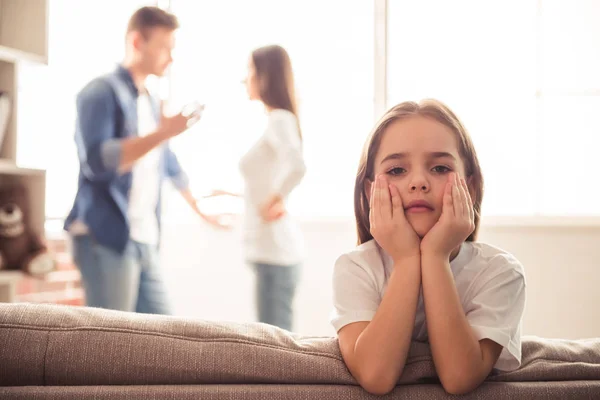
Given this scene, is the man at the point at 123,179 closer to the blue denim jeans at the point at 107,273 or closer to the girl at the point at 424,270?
the blue denim jeans at the point at 107,273

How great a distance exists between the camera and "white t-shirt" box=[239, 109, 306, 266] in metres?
2.52

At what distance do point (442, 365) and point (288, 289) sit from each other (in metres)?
1.80

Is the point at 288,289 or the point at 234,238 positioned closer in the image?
the point at 288,289

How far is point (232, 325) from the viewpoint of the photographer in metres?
0.78

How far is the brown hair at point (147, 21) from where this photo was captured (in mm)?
2400

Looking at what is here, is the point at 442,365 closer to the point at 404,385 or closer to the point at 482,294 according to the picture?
the point at 404,385

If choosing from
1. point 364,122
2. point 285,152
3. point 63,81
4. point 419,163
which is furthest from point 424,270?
point 63,81

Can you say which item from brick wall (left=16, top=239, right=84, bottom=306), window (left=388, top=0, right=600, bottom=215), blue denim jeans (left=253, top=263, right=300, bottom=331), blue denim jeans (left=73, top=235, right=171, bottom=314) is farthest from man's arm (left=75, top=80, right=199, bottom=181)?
window (left=388, top=0, right=600, bottom=215)

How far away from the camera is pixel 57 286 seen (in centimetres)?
332

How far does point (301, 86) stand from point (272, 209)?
1.31m

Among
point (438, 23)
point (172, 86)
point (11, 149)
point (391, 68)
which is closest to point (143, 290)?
point (11, 149)

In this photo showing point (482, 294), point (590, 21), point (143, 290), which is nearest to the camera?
point (482, 294)

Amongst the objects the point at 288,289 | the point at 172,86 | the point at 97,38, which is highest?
the point at 97,38

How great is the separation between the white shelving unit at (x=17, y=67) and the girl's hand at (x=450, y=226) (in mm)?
1996
